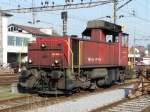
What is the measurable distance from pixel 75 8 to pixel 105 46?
23.8 m

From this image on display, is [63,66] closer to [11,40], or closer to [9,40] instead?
[9,40]

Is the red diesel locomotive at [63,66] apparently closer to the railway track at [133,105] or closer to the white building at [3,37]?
the railway track at [133,105]

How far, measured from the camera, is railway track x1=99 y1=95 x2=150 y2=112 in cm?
1374

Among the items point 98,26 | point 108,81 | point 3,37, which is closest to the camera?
point 98,26

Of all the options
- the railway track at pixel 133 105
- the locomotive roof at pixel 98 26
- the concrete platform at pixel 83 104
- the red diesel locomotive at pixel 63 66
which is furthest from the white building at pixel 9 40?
the railway track at pixel 133 105

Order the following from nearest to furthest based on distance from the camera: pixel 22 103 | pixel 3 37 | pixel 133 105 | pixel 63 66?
pixel 133 105
pixel 22 103
pixel 63 66
pixel 3 37

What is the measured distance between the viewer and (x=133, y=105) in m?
15.0

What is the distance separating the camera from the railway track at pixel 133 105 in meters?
13.7

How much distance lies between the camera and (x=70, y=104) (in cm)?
1483

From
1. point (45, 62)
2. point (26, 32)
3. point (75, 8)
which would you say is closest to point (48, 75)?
point (45, 62)

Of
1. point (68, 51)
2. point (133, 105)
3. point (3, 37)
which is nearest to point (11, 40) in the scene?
point (3, 37)

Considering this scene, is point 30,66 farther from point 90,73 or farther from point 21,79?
point 90,73

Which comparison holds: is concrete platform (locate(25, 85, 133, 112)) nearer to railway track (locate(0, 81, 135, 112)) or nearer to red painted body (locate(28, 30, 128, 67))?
railway track (locate(0, 81, 135, 112))

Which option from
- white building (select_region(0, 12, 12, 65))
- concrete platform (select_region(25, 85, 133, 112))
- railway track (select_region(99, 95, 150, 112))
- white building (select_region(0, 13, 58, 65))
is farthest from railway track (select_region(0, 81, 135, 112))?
white building (select_region(0, 12, 12, 65))
